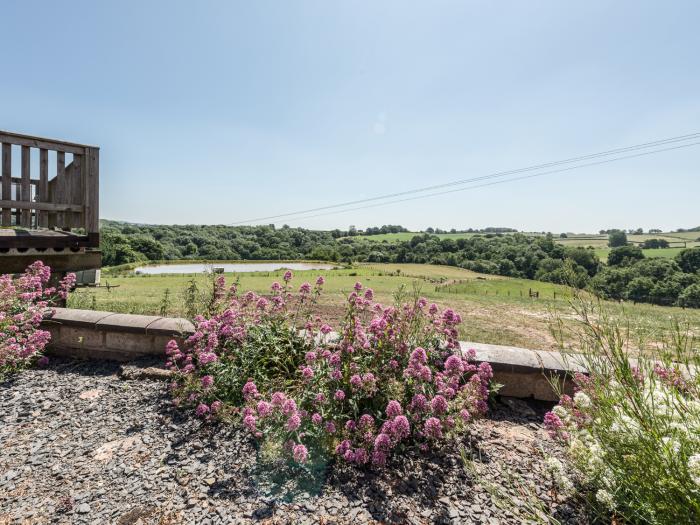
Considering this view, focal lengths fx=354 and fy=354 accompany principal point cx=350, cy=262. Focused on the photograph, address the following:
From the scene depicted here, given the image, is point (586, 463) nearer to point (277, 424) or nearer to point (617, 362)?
point (617, 362)

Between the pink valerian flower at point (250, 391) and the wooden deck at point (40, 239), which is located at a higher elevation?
the wooden deck at point (40, 239)

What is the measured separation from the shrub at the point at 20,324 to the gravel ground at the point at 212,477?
0.78m

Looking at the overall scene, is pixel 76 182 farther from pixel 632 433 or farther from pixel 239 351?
pixel 632 433

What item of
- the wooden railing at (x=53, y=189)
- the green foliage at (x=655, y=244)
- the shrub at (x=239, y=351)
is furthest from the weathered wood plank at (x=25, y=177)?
the green foliage at (x=655, y=244)

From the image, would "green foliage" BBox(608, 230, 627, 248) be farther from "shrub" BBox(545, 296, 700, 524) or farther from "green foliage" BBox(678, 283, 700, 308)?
"shrub" BBox(545, 296, 700, 524)

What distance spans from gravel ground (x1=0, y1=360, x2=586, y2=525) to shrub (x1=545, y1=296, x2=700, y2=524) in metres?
0.38

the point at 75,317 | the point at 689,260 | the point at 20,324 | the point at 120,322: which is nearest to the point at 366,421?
the point at 120,322

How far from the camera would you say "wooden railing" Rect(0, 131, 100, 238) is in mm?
4629

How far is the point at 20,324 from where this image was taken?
3.92 metres

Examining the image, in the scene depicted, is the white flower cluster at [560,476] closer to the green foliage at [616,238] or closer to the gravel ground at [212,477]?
the gravel ground at [212,477]

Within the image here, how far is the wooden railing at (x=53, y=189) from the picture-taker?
4.63m

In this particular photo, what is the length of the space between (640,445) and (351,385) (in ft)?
5.28

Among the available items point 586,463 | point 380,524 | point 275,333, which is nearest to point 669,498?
point 586,463

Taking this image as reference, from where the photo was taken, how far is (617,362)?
67.0 inches
